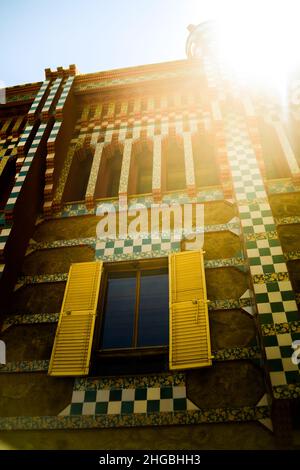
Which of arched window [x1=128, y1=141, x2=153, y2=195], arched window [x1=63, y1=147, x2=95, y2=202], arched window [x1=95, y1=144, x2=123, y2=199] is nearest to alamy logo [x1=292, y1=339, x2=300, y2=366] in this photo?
arched window [x1=128, y1=141, x2=153, y2=195]

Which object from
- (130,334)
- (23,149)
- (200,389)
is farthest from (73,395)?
(23,149)

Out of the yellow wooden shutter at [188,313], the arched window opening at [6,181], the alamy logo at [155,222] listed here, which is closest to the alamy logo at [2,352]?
the alamy logo at [155,222]

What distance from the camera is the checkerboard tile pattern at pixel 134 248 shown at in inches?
225

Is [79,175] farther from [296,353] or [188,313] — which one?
[296,353]

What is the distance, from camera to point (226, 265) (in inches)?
212

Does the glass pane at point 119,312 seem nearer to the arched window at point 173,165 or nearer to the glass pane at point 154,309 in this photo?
the glass pane at point 154,309

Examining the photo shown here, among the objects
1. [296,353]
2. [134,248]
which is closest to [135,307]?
[134,248]

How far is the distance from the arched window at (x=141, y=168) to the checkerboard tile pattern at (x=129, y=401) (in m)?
3.90

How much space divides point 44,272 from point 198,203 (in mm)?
2836

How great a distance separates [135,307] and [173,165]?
143 inches

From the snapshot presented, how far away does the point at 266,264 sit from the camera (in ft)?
16.1

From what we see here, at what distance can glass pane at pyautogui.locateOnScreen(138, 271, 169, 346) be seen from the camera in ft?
16.1

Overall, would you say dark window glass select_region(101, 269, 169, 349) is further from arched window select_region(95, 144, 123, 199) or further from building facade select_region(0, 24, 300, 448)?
arched window select_region(95, 144, 123, 199)

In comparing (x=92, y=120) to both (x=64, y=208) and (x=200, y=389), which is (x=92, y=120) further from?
(x=200, y=389)
